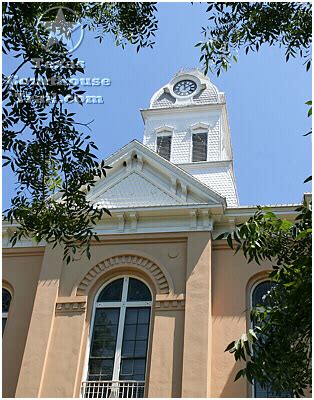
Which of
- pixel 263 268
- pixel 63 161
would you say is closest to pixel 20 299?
pixel 263 268

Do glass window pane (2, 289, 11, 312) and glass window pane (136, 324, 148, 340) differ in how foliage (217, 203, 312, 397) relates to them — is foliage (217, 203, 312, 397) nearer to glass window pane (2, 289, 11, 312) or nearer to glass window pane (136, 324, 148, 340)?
glass window pane (136, 324, 148, 340)

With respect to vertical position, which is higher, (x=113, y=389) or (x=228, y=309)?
(x=228, y=309)

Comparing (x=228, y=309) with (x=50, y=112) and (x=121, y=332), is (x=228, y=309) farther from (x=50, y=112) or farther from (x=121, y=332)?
(x=50, y=112)

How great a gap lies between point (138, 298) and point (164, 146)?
9940 millimetres

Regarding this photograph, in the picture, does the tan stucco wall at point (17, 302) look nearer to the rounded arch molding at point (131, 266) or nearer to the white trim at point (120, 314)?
the rounded arch molding at point (131, 266)

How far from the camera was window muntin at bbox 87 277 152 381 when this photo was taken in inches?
546

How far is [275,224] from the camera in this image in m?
8.16

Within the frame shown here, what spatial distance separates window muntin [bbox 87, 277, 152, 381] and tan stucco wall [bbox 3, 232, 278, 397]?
0.80 feet

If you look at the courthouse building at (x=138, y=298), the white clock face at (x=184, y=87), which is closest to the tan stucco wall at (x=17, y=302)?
the courthouse building at (x=138, y=298)

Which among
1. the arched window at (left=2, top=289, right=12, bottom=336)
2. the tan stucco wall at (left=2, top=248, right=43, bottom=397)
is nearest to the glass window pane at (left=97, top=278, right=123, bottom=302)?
the tan stucco wall at (left=2, top=248, right=43, bottom=397)

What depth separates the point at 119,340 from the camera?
14.2m

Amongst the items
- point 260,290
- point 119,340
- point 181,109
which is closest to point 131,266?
point 119,340

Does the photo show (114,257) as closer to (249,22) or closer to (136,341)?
(136,341)

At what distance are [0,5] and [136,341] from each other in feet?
30.2
